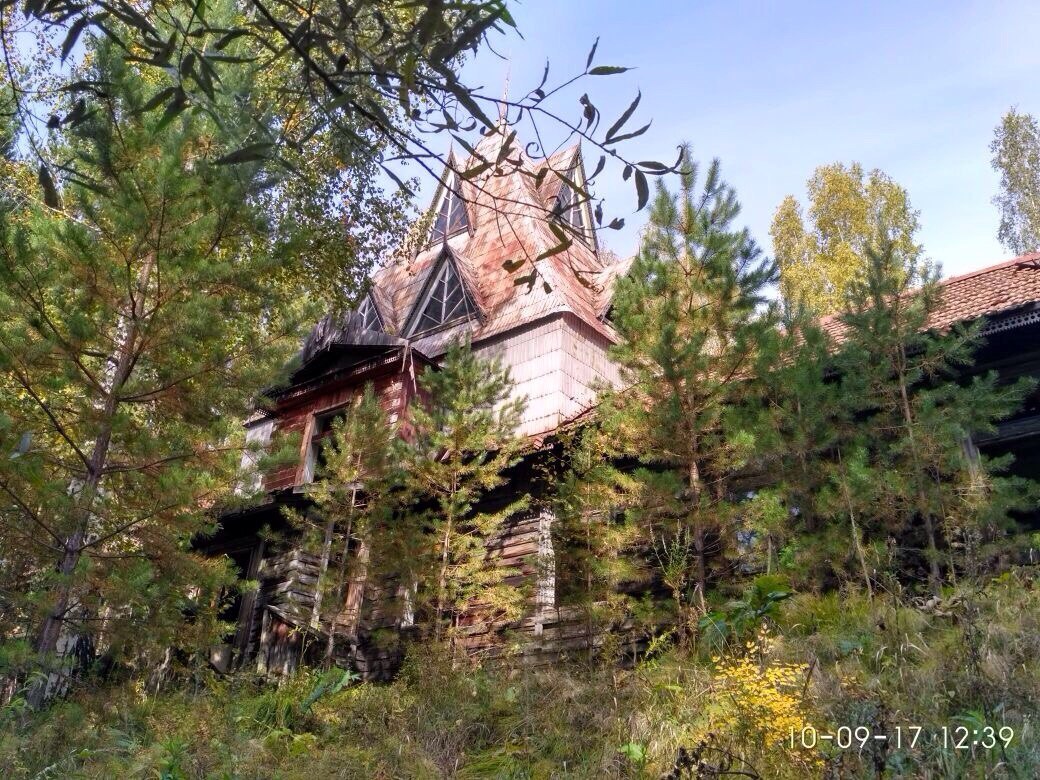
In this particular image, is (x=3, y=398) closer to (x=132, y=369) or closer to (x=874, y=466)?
(x=132, y=369)

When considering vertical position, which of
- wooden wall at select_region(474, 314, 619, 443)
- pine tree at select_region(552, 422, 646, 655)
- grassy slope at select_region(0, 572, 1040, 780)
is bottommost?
grassy slope at select_region(0, 572, 1040, 780)

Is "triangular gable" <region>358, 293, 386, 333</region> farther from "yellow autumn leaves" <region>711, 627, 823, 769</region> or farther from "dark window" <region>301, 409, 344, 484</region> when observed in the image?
"yellow autumn leaves" <region>711, 627, 823, 769</region>

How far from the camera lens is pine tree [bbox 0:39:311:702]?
8008 millimetres

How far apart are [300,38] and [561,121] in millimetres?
912

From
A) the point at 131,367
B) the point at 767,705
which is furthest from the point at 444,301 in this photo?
the point at 767,705

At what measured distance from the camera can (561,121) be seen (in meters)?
3.02

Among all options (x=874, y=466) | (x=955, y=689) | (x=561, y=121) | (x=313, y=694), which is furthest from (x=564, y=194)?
(x=561, y=121)

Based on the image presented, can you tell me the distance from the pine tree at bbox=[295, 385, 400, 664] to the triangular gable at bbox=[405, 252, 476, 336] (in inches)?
223

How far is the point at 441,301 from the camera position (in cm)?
1988

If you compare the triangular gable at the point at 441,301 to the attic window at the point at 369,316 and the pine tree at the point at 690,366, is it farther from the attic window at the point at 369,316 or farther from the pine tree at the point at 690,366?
the pine tree at the point at 690,366

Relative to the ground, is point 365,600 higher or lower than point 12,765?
higher

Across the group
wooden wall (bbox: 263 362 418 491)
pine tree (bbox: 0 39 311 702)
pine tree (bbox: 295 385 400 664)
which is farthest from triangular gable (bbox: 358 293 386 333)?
pine tree (bbox: 0 39 311 702)

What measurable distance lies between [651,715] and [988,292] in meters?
8.49

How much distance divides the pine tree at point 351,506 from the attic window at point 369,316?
6.13 metres
